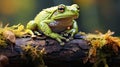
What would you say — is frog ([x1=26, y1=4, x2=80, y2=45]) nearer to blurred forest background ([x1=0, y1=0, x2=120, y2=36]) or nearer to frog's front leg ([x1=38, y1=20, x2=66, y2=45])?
frog's front leg ([x1=38, y1=20, x2=66, y2=45])

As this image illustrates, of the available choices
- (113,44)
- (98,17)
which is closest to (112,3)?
(98,17)

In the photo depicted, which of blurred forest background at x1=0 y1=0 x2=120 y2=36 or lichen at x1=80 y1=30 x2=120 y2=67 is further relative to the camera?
blurred forest background at x1=0 y1=0 x2=120 y2=36

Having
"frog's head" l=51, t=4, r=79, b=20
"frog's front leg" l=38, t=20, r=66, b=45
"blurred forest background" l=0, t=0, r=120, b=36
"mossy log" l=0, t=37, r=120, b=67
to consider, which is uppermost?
"blurred forest background" l=0, t=0, r=120, b=36

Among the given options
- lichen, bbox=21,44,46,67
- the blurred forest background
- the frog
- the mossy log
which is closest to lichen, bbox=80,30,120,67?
the mossy log

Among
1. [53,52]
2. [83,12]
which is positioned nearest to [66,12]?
[53,52]

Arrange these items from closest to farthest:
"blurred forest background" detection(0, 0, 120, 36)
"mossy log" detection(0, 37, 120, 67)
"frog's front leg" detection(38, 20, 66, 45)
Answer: "mossy log" detection(0, 37, 120, 67) → "frog's front leg" detection(38, 20, 66, 45) → "blurred forest background" detection(0, 0, 120, 36)

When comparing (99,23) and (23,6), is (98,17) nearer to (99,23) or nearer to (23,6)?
(99,23)
